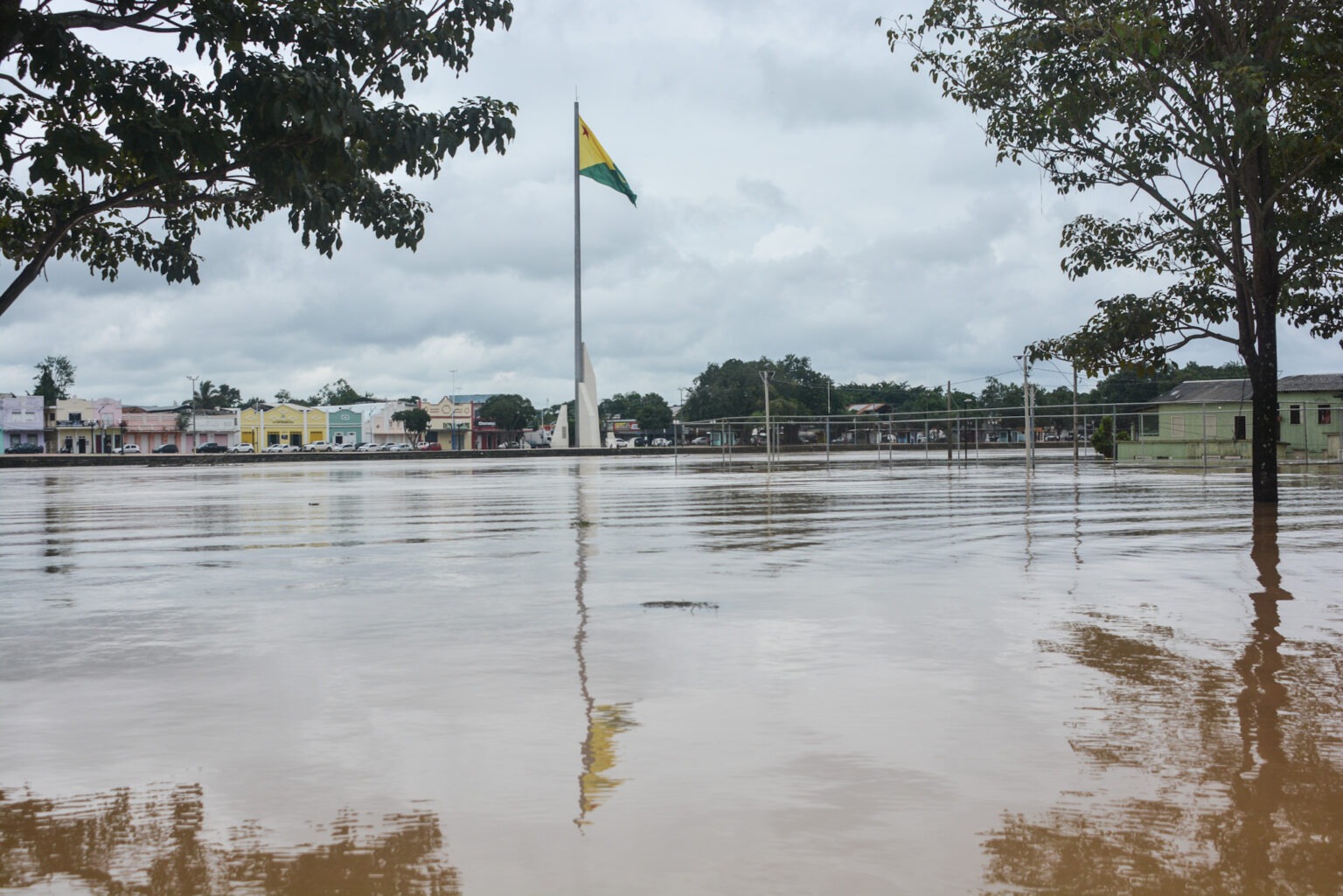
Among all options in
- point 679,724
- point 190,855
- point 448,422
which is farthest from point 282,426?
point 190,855

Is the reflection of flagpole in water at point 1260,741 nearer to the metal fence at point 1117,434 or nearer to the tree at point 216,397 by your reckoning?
the metal fence at point 1117,434

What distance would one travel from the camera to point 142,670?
621cm

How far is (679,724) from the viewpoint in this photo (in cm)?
498

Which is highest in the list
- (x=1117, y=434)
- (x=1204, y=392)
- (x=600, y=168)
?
(x=600, y=168)

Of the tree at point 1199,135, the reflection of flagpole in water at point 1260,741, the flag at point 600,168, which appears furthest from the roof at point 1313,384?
the reflection of flagpole in water at point 1260,741

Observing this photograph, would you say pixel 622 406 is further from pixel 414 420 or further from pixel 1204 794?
pixel 1204 794

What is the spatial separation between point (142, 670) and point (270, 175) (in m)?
4.34

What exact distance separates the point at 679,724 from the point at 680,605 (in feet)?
10.6

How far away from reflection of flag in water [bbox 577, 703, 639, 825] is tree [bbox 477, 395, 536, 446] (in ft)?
488

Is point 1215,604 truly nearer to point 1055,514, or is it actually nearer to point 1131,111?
point 1055,514

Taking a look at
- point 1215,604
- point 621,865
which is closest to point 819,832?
point 621,865

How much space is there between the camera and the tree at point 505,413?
15262 centimetres

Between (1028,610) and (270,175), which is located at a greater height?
(270,175)

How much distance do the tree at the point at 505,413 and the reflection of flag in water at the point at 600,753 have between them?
148873 mm
